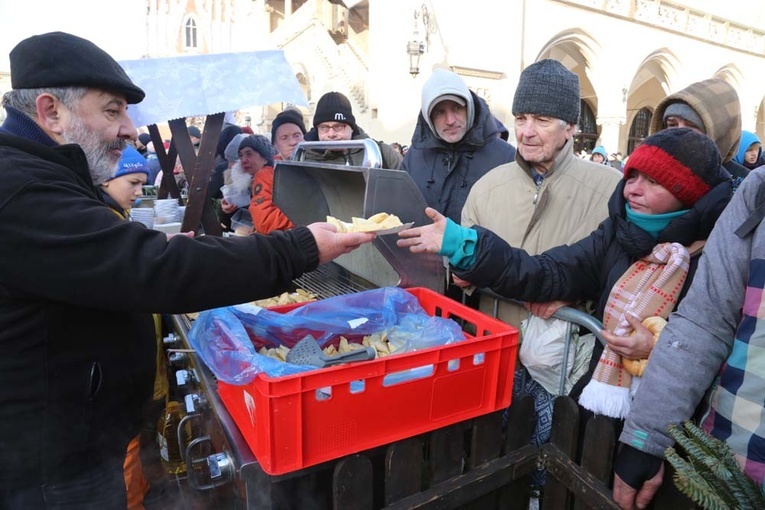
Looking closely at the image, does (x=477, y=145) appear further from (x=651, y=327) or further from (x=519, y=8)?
(x=519, y=8)

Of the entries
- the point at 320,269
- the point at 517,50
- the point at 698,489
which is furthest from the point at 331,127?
the point at 517,50

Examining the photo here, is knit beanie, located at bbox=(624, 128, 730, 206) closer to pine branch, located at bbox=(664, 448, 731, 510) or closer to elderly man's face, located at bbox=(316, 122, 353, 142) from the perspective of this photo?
pine branch, located at bbox=(664, 448, 731, 510)

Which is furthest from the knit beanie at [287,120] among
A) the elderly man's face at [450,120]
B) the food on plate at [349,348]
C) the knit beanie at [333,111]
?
the food on plate at [349,348]

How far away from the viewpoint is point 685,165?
5.13 feet

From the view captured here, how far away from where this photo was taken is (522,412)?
1.81 meters

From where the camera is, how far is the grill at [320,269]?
1.43 metres

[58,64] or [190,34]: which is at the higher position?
[190,34]

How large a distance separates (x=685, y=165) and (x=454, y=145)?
62.8 inches

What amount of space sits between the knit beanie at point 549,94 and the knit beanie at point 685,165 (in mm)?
623

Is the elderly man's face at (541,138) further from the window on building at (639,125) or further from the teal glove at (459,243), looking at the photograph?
the window on building at (639,125)

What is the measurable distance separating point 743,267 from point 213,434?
1.73 meters

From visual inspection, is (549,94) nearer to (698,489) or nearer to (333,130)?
(698,489)

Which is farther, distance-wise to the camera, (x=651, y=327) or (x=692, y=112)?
(x=692, y=112)

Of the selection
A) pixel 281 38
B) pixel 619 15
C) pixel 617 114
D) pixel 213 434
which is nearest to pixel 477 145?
pixel 213 434
